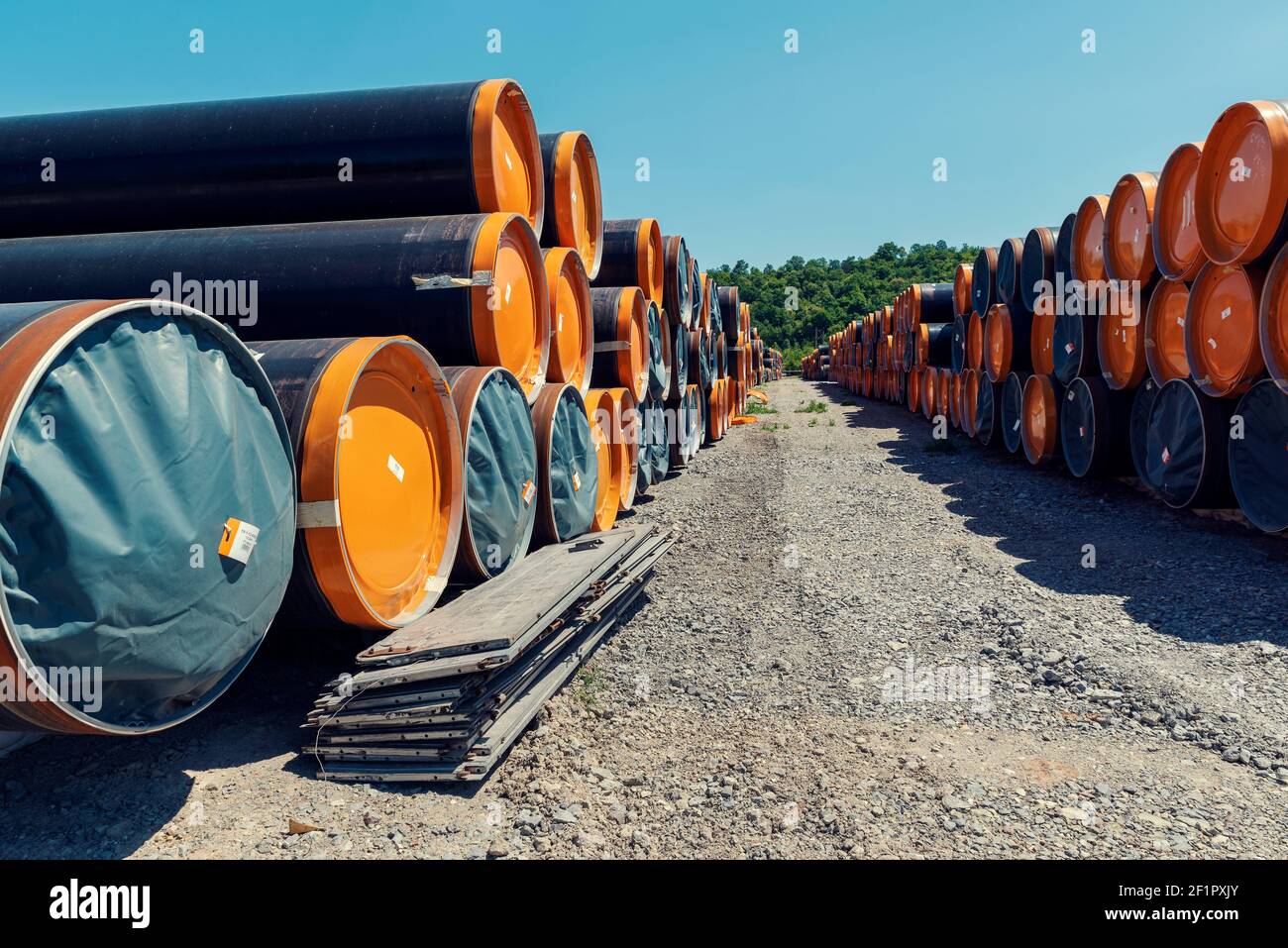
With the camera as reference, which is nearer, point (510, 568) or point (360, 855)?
point (360, 855)

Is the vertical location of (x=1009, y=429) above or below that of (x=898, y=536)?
above

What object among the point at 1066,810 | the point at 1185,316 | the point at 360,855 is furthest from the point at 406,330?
the point at 1185,316

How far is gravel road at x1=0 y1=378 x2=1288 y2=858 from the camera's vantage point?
255cm

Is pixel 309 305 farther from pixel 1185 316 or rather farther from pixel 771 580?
pixel 1185 316

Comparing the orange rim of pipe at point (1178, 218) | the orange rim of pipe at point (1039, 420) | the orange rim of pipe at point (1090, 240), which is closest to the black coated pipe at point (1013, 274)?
the orange rim of pipe at point (1039, 420)

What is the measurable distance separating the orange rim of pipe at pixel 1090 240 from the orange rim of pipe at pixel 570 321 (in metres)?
4.88

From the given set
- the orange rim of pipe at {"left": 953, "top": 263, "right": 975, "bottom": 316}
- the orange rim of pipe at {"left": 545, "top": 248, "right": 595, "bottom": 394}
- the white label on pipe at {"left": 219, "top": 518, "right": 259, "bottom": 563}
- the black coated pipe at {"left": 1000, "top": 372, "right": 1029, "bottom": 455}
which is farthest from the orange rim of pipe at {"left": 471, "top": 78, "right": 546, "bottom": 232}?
the orange rim of pipe at {"left": 953, "top": 263, "right": 975, "bottom": 316}

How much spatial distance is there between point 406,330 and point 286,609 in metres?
1.79

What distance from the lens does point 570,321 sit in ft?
21.4

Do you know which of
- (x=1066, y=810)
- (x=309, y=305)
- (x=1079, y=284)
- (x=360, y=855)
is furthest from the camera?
(x=1079, y=284)

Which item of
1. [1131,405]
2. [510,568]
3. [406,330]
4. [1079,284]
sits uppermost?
[1079,284]

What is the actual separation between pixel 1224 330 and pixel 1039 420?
3.30 meters

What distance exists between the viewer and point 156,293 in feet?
14.1

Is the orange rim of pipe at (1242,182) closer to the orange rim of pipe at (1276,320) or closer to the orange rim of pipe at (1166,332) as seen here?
the orange rim of pipe at (1276,320)
